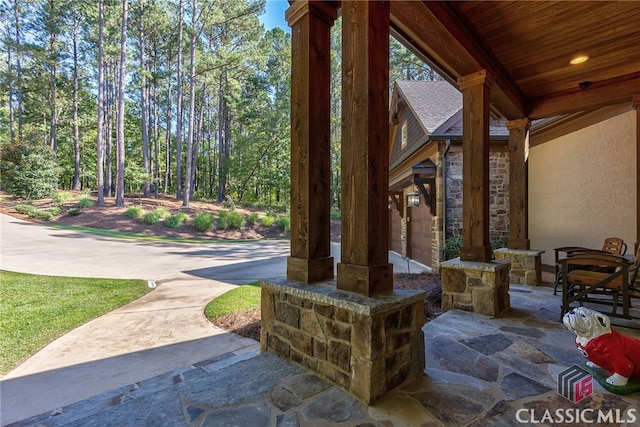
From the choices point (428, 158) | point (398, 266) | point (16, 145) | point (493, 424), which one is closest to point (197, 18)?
point (16, 145)

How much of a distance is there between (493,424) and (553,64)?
4128mm

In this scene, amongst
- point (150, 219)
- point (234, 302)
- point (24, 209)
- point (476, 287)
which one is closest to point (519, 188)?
point (476, 287)

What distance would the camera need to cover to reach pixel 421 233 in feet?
27.0

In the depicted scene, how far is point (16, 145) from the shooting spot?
1652 centimetres

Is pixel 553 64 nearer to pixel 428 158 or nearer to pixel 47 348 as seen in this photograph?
pixel 428 158

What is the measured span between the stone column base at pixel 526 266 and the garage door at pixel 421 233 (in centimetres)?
249

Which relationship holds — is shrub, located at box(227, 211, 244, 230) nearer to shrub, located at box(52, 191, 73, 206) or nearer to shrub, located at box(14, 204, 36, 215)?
shrub, located at box(52, 191, 73, 206)

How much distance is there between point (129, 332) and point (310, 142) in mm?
3411

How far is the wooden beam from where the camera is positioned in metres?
4.09

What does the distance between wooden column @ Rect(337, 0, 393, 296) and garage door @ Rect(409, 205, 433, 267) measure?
19.2 ft

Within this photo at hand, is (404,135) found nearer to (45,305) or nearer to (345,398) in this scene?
(345,398)

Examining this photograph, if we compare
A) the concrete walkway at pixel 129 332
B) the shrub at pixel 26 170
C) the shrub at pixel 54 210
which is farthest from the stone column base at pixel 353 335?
the shrub at pixel 26 170

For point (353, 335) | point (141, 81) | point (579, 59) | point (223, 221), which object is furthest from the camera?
point (141, 81)

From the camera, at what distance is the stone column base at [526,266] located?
15.6ft
